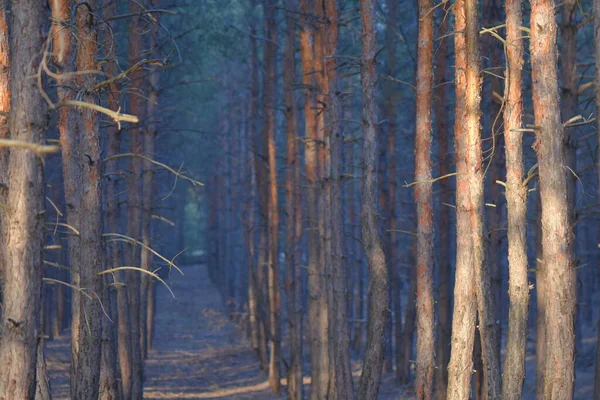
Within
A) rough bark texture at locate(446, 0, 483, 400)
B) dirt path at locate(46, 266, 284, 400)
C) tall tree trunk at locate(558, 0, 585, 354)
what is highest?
tall tree trunk at locate(558, 0, 585, 354)

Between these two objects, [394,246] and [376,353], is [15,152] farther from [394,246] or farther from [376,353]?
[394,246]

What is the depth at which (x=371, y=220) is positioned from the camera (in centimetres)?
1231

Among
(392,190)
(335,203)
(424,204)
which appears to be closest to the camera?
(424,204)

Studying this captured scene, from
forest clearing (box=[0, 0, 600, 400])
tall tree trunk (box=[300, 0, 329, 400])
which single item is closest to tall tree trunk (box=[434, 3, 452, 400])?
forest clearing (box=[0, 0, 600, 400])

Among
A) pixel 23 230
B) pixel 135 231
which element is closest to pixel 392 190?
pixel 135 231

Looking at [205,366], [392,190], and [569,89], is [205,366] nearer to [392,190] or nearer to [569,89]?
[392,190]

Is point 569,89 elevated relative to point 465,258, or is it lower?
elevated

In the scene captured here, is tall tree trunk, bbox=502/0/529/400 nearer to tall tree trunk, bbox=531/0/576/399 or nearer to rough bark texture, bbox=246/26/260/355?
tall tree trunk, bbox=531/0/576/399

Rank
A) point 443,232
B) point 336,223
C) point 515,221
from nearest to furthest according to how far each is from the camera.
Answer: point 515,221
point 336,223
point 443,232

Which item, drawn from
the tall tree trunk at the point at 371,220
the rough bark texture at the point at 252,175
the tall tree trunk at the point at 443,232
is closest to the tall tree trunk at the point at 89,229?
the tall tree trunk at the point at 371,220

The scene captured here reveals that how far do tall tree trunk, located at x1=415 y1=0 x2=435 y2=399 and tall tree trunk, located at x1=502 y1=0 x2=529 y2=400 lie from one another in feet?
4.53

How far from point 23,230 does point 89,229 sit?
2362mm

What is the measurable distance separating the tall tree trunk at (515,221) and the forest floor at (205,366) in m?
7.85

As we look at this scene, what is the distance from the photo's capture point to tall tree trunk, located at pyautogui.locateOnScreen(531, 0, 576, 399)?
974cm
